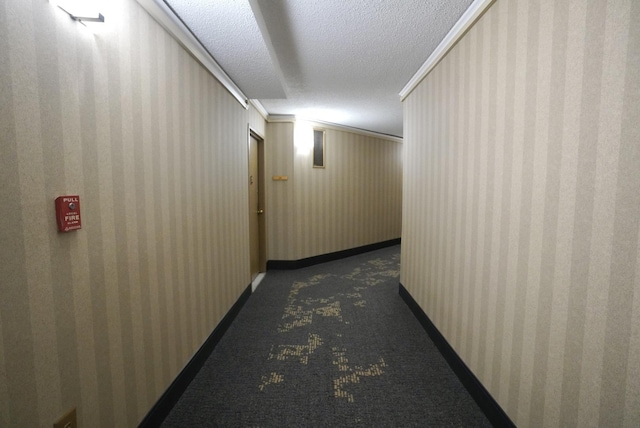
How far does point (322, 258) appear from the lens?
518cm

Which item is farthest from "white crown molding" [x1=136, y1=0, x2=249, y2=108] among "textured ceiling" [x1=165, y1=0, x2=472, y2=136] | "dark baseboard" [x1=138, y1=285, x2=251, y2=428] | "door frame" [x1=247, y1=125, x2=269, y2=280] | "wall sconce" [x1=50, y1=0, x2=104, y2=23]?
"dark baseboard" [x1=138, y1=285, x2=251, y2=428]

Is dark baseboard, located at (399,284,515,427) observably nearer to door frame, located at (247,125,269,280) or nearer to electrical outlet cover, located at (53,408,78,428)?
electrical outlet cover, located at (53,408,78,428)

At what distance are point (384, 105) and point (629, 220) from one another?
137 inches

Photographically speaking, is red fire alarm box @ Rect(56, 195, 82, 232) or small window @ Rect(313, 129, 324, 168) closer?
red fire alarm box @ Rect(56, 195, 82, 232)

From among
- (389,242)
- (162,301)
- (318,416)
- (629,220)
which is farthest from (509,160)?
(389,242)

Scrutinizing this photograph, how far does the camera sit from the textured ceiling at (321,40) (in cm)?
175

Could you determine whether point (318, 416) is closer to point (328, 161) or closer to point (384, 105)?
point (384, 105)

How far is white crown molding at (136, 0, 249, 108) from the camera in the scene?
152 centimetres

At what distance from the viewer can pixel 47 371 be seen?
0.95 meters

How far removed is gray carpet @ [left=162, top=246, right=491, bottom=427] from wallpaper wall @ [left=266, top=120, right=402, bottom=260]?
168 cm

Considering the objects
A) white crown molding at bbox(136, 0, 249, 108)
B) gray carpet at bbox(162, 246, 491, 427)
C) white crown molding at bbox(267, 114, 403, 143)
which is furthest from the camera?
white crown molding at bbox(267, 114, 403, 143)

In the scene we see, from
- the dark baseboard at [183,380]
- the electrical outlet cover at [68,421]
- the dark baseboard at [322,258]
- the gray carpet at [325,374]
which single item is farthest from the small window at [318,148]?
the electrical outlet cover at [68,421]

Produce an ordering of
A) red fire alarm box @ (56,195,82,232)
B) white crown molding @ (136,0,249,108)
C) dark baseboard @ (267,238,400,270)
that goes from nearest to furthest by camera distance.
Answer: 1. red fire alarm box @ (56,195,82,232)
2. white crown molding @ (136,0,249,108)
3. dark baseboard @ (267,238,400,270)

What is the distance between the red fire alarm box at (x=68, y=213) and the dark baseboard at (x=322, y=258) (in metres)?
3.80
